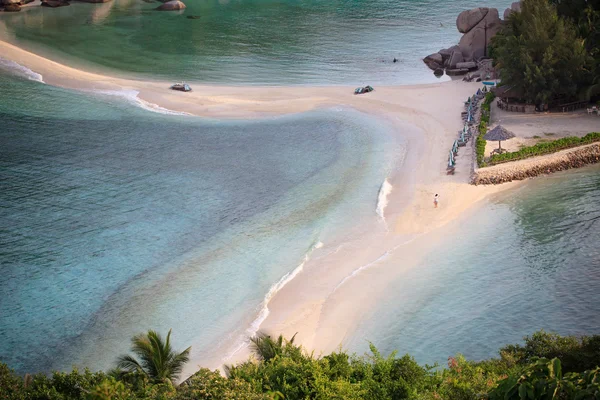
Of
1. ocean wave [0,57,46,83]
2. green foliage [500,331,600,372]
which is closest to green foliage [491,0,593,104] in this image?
green foliage [500,331,600,372]

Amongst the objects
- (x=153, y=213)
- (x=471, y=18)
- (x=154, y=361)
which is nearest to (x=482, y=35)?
(x=471, y=18)

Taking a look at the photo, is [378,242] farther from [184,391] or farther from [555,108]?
[555,108]

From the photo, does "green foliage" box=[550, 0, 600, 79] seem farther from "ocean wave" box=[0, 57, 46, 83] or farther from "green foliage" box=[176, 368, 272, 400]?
"ocean wave" box=[0, 57, 46, 83]

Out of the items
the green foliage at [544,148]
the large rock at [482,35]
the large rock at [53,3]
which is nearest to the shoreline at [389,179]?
the green foliage at [544,148]

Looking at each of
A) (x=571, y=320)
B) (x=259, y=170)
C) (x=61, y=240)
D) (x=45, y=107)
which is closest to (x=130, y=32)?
(x=45, y=107)

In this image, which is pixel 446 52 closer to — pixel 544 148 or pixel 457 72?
pixel 457 72

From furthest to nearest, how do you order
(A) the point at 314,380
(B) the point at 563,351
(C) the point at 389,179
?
(C) the point at 389,179, (B) the point at 563,351, (A) the point at 314,380

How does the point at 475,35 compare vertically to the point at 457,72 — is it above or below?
above

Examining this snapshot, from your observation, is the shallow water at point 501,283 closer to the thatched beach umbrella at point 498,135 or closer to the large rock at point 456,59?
the thatched beach umbrella at point 498,135
